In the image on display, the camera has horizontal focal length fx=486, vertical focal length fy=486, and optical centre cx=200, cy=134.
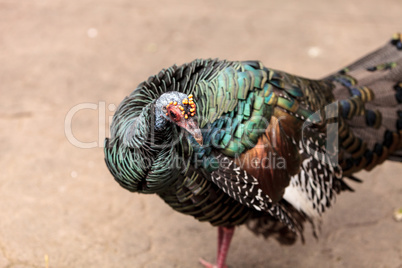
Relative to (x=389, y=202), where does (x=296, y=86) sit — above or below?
above

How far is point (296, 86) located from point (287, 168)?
543 millimetres

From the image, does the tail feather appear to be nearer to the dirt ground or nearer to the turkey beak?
the dirt ground

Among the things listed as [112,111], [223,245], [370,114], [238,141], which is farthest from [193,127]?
[112,111]

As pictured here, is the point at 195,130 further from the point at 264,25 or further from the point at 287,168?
the point at 264,25

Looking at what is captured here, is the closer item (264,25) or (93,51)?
(93,51)

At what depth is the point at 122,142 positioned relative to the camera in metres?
2.88

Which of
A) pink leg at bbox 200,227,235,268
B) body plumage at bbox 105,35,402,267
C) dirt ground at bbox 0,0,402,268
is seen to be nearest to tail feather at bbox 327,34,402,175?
body plumage at bbox 105,35,402,267

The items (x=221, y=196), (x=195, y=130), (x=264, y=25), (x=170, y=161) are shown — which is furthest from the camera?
(x=264, y=25)

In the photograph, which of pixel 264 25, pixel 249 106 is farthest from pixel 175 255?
pixel 264 25

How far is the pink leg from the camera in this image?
3502 millimetres

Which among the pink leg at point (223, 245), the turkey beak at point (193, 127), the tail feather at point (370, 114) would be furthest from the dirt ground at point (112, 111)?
the turkey beak at point (193, 127)

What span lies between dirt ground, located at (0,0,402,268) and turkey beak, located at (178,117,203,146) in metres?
1.47

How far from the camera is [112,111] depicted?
16.1 ft

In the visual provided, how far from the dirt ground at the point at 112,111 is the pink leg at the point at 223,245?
0.48 feet
